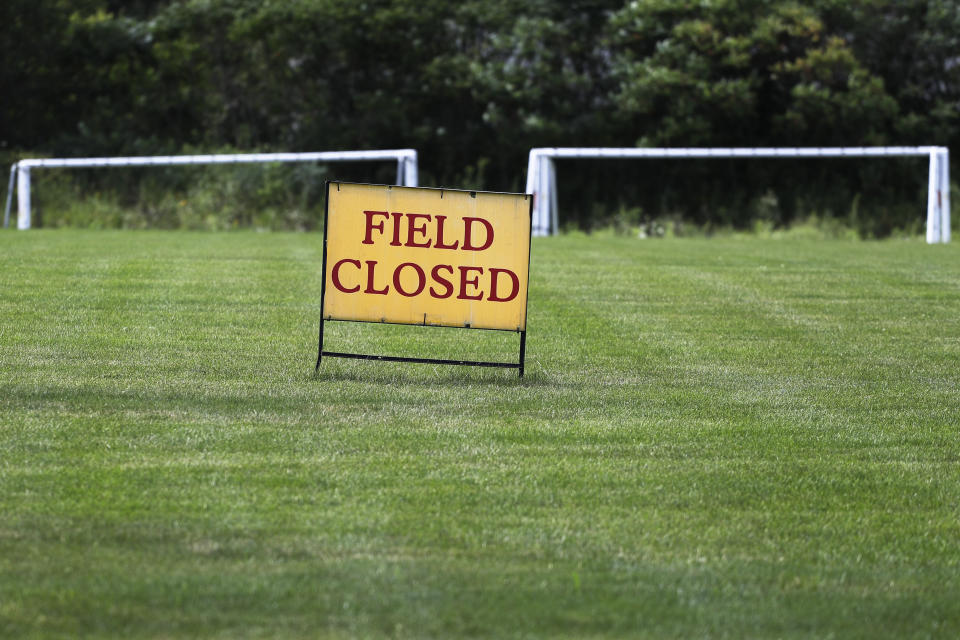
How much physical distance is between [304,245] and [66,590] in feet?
47.9

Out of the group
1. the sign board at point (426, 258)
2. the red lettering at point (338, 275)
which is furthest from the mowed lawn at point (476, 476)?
the red lettering at point (338, 275)

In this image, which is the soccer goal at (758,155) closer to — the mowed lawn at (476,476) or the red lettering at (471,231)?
the mowed lawn at (476,476)

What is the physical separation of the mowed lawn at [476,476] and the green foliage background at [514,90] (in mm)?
19562

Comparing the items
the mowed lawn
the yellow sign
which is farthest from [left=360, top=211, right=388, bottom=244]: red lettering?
the mowed lawn

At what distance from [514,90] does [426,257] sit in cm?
2440

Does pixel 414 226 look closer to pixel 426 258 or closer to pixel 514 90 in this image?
pixel 426 258

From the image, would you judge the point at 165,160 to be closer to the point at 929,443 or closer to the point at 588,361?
the point at 588,361

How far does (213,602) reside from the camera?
4559mm

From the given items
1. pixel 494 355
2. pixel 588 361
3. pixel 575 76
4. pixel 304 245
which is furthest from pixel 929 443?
pixel 575 76

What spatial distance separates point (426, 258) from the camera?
898 centimetres

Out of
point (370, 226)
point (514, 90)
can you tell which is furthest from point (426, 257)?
point (514, 90)

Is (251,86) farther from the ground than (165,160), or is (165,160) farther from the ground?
(251,86)

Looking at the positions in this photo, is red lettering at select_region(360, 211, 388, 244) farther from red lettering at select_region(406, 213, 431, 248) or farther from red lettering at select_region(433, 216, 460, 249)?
red lettering at select_region(433, 216, 460, 249)

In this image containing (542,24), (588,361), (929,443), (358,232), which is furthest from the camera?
(542,24)
